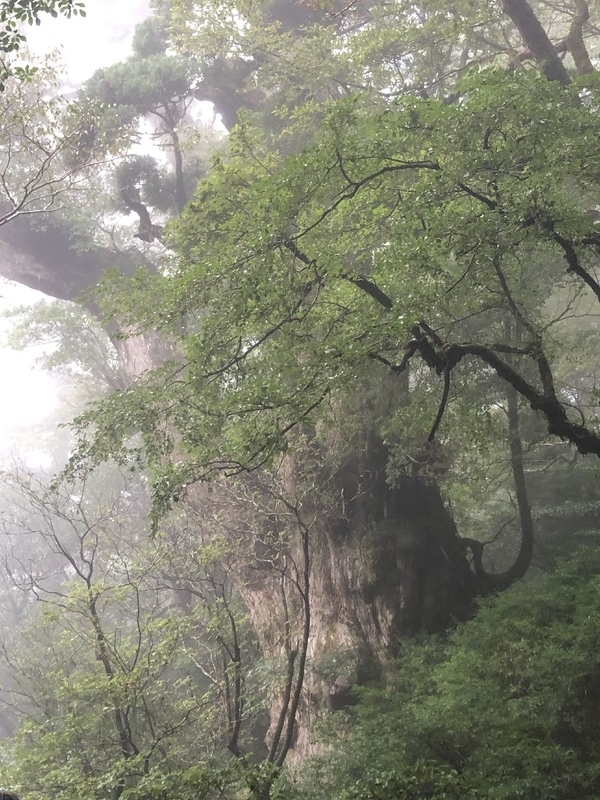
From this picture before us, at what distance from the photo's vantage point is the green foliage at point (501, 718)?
3578mm

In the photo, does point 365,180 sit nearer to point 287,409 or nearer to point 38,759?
point 287,409

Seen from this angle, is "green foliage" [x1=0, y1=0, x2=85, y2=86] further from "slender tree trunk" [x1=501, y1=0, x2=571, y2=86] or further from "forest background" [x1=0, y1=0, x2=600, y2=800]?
"slender tree trunk" [x1=501, y1=0, x2=571, y2=86]

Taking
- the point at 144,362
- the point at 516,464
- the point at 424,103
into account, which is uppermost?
the point at 144,362

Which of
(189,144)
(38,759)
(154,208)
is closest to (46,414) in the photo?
(154,208)

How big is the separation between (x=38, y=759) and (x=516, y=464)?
6.78 metres

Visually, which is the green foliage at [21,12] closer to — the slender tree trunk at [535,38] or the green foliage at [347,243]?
the green foliage at [347,243]

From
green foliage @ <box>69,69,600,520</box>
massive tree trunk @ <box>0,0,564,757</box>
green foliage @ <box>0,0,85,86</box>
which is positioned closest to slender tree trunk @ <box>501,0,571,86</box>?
massive tree trunk @ <box>0,0,564,757</box>

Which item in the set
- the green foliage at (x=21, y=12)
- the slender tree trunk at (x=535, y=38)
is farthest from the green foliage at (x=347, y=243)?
the slender tree trunk at (x=535, y=38)

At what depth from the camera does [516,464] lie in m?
7.88

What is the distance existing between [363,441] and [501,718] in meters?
4.78

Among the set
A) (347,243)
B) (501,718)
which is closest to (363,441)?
(347,243)

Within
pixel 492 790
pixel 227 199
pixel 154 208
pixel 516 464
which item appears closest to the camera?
pixel 492 790

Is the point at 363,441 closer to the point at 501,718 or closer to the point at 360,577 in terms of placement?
the point at 360,577

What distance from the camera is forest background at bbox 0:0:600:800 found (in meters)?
4.62
